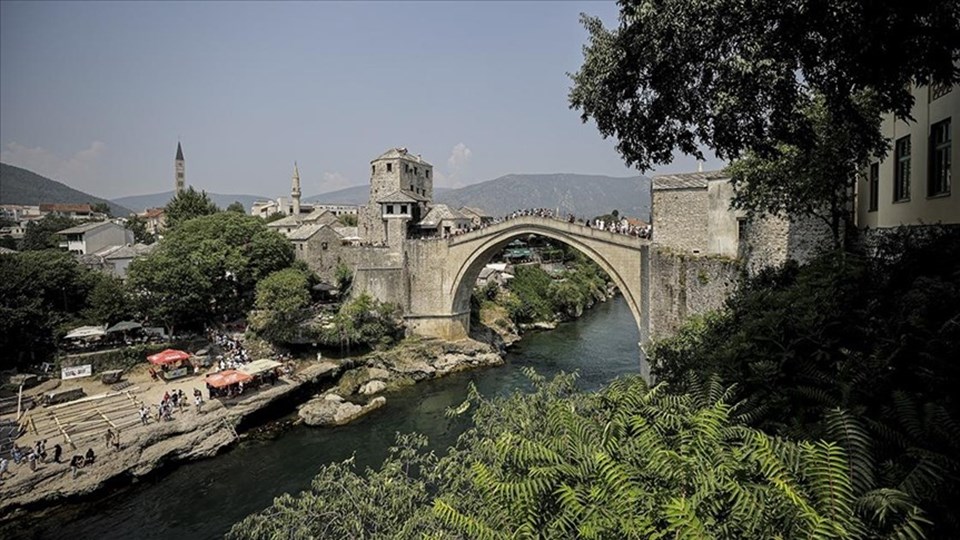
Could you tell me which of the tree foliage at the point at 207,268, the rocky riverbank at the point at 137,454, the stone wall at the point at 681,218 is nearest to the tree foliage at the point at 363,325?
the tree foliage at the point at 207,268

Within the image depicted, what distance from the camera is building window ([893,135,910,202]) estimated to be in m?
11.2

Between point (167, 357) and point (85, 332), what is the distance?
540cm

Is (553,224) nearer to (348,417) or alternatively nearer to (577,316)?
(348,417)

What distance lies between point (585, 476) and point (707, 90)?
18.3 ft

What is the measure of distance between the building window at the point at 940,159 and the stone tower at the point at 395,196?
29648 millimetres

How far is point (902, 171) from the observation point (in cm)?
1149

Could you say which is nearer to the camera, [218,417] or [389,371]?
[218,417]

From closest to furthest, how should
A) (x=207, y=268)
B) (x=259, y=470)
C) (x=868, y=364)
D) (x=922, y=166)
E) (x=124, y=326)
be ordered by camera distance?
1. (x=868, y=364)
2. (x=922, y=166)
3. (x=259, y=470)
4. (x=124, y=326)
5. (x=207, y=268)

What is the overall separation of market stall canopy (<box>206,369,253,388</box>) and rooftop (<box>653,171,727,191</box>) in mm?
18693

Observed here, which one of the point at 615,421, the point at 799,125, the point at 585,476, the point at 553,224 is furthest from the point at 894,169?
the point at 553,224

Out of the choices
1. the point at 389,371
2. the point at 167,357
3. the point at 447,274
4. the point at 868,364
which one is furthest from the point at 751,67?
the point at 447,274

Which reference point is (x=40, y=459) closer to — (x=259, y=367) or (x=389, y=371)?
(x=259, y=367)

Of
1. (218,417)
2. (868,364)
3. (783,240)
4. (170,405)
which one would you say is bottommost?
(218,417)

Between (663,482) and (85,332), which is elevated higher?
(663,482)
